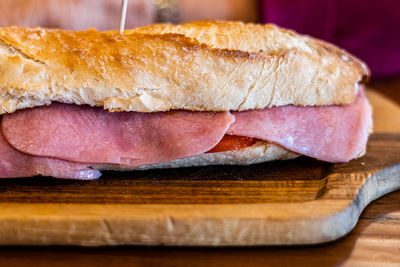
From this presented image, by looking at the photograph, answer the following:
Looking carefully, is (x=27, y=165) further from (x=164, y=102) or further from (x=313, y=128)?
(x=313, y=128)

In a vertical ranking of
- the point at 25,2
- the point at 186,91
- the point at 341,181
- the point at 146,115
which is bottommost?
the point at 341,181

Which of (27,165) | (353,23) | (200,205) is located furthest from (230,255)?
(353,23)

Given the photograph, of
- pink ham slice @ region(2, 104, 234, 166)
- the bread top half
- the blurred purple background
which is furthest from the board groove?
the blurred purple background

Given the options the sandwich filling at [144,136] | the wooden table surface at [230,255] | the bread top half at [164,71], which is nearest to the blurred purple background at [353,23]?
the bread top half at [164,71]

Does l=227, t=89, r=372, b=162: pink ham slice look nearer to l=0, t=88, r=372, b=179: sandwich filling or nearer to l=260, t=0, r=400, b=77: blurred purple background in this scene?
l=0, t=88, r=372, b=179: sandwich filling

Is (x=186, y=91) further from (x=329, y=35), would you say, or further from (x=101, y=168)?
(x=329, y=35)

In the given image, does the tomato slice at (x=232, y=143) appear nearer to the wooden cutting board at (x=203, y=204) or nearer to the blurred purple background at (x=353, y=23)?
the wooden cutting board at (x=203, y=204)

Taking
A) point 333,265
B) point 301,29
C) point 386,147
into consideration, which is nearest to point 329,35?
point 301,29
